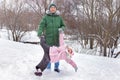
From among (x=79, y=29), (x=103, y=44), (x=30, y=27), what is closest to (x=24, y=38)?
(x=30, y=27)

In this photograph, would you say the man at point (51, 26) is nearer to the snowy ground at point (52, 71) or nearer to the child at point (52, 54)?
the child at point (52, 54)

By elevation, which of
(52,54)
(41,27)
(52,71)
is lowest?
(52,71)

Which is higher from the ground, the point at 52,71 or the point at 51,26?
the point at 51,26

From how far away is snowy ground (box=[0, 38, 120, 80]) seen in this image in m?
5.58

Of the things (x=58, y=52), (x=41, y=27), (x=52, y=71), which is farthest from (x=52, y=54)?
(x=41, y=27)

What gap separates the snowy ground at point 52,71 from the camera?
5.58m

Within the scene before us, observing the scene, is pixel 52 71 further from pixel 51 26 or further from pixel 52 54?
pixel 51 26

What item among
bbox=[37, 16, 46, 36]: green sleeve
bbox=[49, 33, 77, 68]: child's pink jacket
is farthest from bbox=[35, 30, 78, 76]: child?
bbox=[37, 16, 46, 36]: green sleeve

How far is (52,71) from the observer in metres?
5.95

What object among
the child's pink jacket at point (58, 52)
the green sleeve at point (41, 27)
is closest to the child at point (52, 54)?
the child's pink jacket at point (58, 52)

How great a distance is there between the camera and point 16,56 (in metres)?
7.21

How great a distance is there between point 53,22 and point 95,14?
10809 millimetres

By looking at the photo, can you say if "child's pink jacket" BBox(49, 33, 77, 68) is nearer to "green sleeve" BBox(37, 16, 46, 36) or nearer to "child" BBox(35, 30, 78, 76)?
"child" BBox(35, 30, 78, 76)

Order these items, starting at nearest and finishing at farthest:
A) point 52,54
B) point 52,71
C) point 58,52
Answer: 1. point 52,54
2. point 58,52
3. point 52,71
